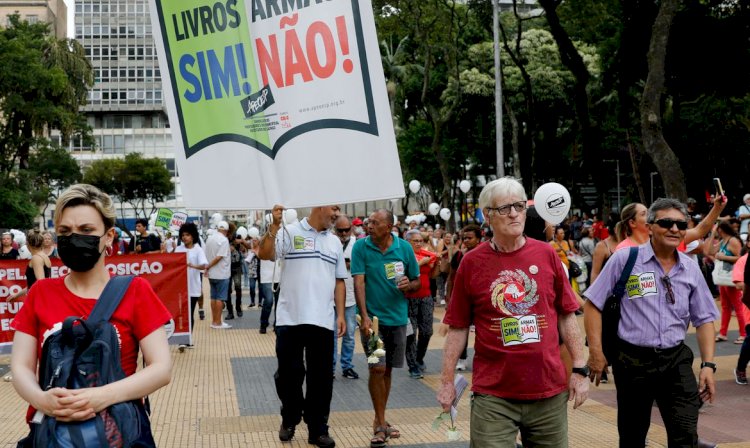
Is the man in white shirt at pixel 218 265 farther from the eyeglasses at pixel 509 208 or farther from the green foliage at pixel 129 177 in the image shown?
the green foliage at pixel 129 177

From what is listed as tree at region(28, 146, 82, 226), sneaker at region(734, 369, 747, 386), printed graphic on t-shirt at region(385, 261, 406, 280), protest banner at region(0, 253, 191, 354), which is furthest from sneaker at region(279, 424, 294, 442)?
tree at region(28, 146, 82, 226)

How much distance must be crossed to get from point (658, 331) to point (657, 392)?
1.09 ft

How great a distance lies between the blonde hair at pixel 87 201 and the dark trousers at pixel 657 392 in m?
3.02

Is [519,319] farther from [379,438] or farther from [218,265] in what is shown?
[218,265]

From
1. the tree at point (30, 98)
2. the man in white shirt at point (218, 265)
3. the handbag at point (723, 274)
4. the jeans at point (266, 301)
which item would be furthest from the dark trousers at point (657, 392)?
the tree at point (30, 98)

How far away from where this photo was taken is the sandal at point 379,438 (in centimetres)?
697

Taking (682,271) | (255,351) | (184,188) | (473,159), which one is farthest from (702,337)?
(473,159)

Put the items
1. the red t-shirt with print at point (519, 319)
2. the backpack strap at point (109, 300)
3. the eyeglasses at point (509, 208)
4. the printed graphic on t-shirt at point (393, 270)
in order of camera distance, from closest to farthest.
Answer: the backpack strap at point (109, 300), the red t-shirt with print at point (519, 319), the eyeglasses at point (509, 208), the printed graphic on t-shirt at point (393, 270)

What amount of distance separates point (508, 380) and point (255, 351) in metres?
9.19

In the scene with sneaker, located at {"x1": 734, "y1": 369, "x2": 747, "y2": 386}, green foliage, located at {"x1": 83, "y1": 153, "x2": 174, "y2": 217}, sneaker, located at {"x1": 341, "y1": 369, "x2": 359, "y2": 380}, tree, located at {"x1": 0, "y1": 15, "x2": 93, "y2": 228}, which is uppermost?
green foliage, located at {"x1": 83, "y1": 153, "x2": 174, "y2": 217}

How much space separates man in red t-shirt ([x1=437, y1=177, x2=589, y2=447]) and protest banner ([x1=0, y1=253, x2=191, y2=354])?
7448 mm

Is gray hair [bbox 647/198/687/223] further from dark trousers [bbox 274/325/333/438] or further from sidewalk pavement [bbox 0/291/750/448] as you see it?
dark trousers [bbox 274/325/333/438]

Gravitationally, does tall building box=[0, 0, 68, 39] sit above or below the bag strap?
above

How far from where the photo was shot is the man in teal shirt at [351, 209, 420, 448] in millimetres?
7715
